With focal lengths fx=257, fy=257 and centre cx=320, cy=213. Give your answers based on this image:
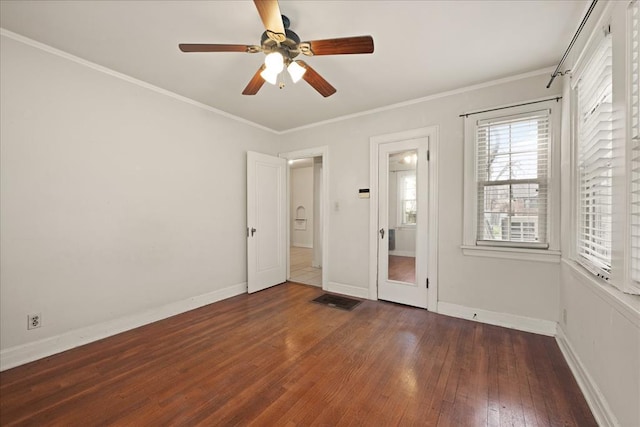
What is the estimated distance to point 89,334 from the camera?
245 centimetres

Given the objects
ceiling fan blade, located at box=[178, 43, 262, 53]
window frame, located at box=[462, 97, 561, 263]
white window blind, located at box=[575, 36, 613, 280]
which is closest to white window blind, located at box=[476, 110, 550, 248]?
window frame, located at box=[462, 97, 561, 263]

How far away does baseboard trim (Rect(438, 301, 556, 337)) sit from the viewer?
2.58 metres

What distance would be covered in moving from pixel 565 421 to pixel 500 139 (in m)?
2.45

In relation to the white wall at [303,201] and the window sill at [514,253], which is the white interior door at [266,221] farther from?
the white wall at [303,201]

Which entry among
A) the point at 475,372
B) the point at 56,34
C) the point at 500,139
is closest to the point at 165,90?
the point at 56,34

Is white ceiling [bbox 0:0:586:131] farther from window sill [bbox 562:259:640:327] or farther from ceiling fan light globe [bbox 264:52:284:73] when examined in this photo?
window sill [bbox 562:259:640:327]

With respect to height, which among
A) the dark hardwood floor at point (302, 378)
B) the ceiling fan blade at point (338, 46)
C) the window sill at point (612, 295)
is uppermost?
the ceiling fan blade at point (338, 46)

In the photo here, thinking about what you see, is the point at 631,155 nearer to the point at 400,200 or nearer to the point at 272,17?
the point at 272,17

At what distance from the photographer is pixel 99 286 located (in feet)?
8.28

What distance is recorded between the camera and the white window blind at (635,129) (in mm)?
1246

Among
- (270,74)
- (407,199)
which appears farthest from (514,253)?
(270,74)

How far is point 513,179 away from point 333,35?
7.55 feet

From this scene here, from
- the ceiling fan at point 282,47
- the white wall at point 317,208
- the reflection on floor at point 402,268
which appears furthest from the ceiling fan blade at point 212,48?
the white wall at point 317,208

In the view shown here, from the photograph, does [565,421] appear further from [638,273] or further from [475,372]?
[638,273]
